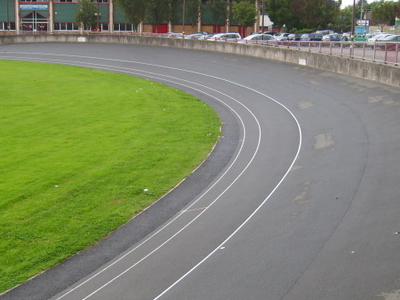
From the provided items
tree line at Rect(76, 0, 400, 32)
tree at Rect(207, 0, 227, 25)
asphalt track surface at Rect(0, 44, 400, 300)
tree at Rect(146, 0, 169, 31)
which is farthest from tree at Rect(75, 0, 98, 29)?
asphalt track surface at Rect(0, 44, 400, 300)

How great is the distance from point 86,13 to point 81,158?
7437 cm

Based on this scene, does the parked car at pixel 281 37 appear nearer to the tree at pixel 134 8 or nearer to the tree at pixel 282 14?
the tree at pixel 282 14

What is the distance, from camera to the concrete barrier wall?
34.0 m

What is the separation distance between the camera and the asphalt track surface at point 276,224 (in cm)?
1397

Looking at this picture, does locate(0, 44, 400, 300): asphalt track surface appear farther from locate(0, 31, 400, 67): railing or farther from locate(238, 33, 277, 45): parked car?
locate(238, 33, 277, 45): parked car

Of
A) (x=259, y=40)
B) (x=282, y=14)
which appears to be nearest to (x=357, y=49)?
(x=259, y=40)

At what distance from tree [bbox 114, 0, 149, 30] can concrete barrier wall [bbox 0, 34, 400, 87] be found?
11464 millimetres

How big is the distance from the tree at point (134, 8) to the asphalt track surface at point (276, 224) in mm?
53513

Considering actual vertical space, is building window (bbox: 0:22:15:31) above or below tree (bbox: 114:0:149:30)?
below

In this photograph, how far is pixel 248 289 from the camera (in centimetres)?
1362

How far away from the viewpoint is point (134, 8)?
8338cm

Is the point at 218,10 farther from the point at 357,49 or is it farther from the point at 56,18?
the point at 357,49

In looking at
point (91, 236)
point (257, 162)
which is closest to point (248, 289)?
point (91, 236)

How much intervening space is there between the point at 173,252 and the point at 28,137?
15.8 metres
